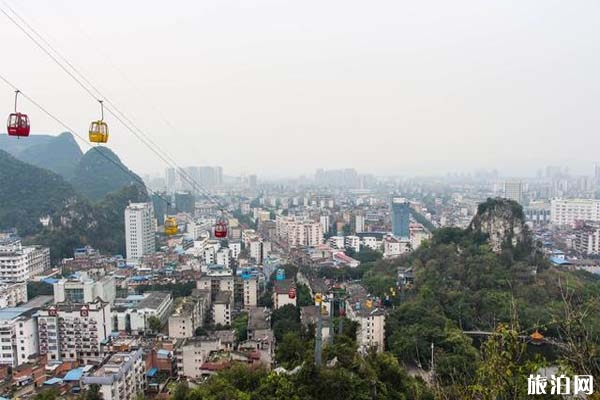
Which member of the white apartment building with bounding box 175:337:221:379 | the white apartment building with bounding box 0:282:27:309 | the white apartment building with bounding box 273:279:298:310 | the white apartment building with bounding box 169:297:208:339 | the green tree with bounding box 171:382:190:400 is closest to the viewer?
the green tree with bounding box 171:382:190:400

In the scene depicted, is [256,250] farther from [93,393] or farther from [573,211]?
[573,211]

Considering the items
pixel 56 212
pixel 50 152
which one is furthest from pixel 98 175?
pixel 56 212

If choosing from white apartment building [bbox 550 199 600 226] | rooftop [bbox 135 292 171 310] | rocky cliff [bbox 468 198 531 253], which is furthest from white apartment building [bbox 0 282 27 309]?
white apartment building [bbox 550 199 600 226]

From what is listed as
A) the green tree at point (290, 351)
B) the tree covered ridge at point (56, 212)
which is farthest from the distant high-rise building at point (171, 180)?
the green tree at point (290, 351)

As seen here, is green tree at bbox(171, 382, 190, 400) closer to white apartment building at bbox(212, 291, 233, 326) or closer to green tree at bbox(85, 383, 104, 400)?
green tree at bbox(85, 383, 104, 400)

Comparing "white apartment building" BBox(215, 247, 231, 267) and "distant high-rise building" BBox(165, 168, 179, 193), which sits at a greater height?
"distant high-rise building" BBox(165, 168, 179, 193)

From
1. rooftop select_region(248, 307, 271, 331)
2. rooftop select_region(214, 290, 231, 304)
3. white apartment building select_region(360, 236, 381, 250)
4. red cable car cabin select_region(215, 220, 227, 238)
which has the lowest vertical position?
white apartment building select_region(360, 236, 381, 250)

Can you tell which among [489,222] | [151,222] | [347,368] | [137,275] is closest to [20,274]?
[137,275]
